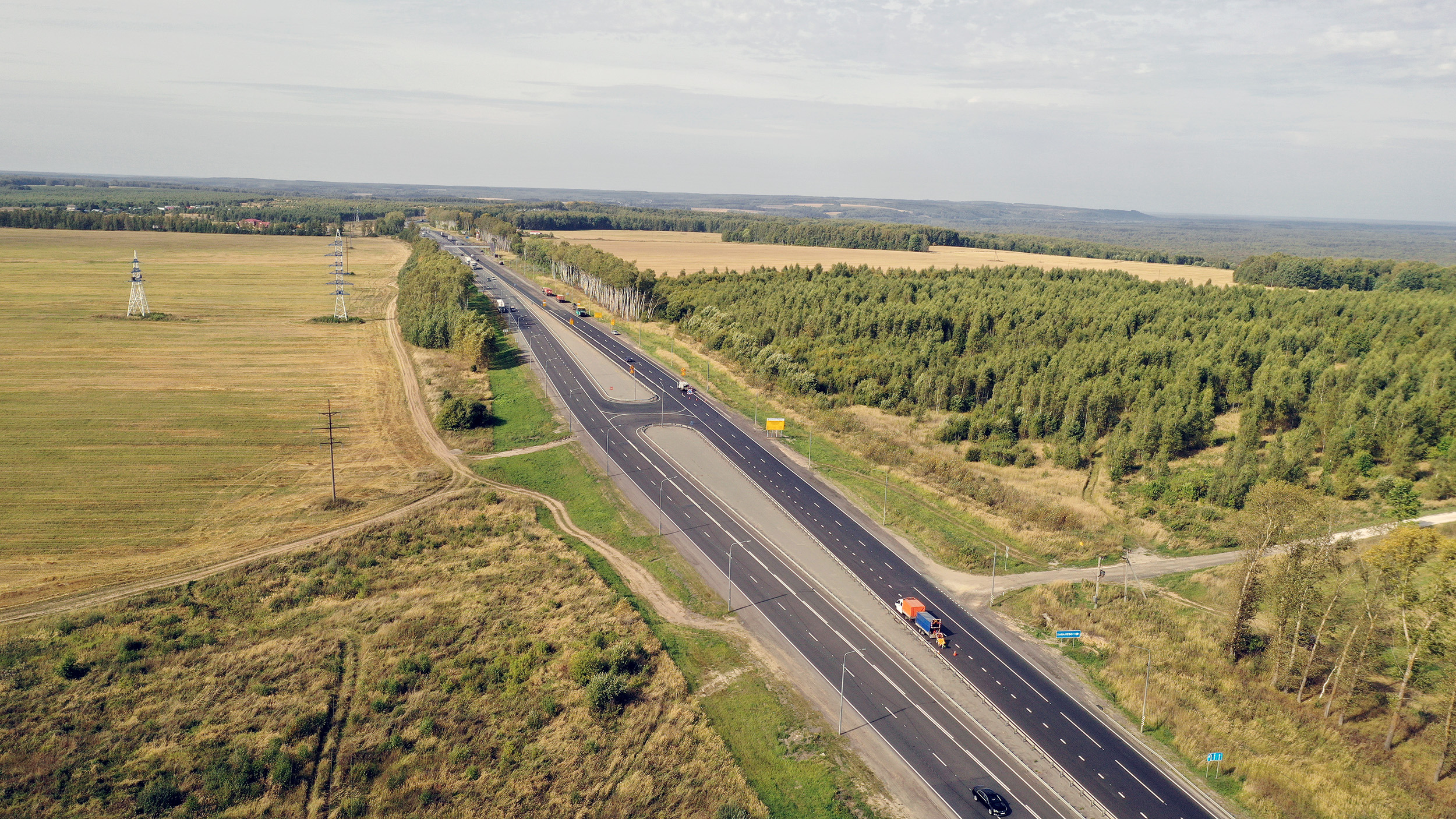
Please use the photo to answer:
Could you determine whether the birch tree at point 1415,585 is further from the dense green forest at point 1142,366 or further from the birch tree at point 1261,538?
the dense green forest at point 1142,366

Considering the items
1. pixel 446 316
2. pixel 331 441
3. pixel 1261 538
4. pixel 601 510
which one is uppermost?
pixel 446 316

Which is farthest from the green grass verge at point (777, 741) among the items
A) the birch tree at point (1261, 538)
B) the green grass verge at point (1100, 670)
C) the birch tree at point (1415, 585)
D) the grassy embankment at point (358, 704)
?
the birch tree at point (1415, 585)

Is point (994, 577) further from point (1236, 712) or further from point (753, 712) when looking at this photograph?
point (753, 712)

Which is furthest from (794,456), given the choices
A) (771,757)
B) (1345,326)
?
A: (1345,326)

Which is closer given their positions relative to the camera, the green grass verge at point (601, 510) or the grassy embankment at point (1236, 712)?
the grassy embankment at point (1236, 712)

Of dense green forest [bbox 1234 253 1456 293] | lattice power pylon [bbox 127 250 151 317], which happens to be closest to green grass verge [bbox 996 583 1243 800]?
dense green forest [bbox 1234 253 1456 293]

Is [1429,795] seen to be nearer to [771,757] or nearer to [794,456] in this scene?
[771,757]

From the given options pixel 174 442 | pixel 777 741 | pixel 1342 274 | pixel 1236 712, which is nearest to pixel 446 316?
pixel 174 442
